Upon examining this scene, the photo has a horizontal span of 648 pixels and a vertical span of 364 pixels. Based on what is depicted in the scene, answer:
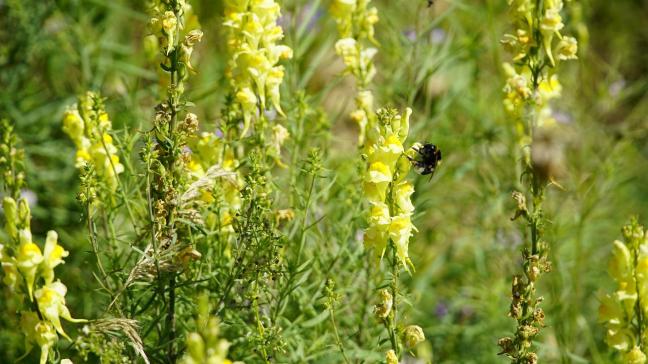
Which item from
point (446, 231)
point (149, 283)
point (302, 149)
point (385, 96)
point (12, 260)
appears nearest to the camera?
point (12, 260)

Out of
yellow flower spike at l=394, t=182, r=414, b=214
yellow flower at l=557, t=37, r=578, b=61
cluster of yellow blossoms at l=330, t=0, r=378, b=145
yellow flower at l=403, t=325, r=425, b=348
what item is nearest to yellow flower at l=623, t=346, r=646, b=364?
yellow flower at l=403, t=325, r=425, b=348

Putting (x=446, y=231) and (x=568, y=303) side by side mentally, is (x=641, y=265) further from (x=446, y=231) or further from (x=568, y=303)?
(x=446, y=231)

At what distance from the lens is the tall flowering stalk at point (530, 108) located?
1.94 m

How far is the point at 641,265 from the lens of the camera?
6.26 ft

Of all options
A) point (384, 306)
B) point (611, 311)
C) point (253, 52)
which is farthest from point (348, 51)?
point (611, 311)

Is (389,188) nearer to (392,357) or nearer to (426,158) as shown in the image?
(426,158)

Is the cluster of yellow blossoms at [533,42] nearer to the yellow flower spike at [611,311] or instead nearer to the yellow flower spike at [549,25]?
the yellow flower spike at [549,25]

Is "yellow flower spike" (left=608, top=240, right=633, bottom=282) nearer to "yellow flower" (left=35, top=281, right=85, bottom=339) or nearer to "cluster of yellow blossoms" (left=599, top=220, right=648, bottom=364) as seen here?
"cluster of yellow blossoms" (left=599, top=220, right=648, bottom=364)

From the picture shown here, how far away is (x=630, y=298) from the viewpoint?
6.30ft

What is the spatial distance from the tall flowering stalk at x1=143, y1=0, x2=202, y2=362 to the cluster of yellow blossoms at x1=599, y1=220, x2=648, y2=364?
952mm

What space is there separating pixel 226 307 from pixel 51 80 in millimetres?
2496

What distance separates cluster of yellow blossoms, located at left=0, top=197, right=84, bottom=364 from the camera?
5.78ft

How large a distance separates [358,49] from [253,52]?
1.55ft

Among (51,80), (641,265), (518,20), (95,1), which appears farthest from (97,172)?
(51,80)
